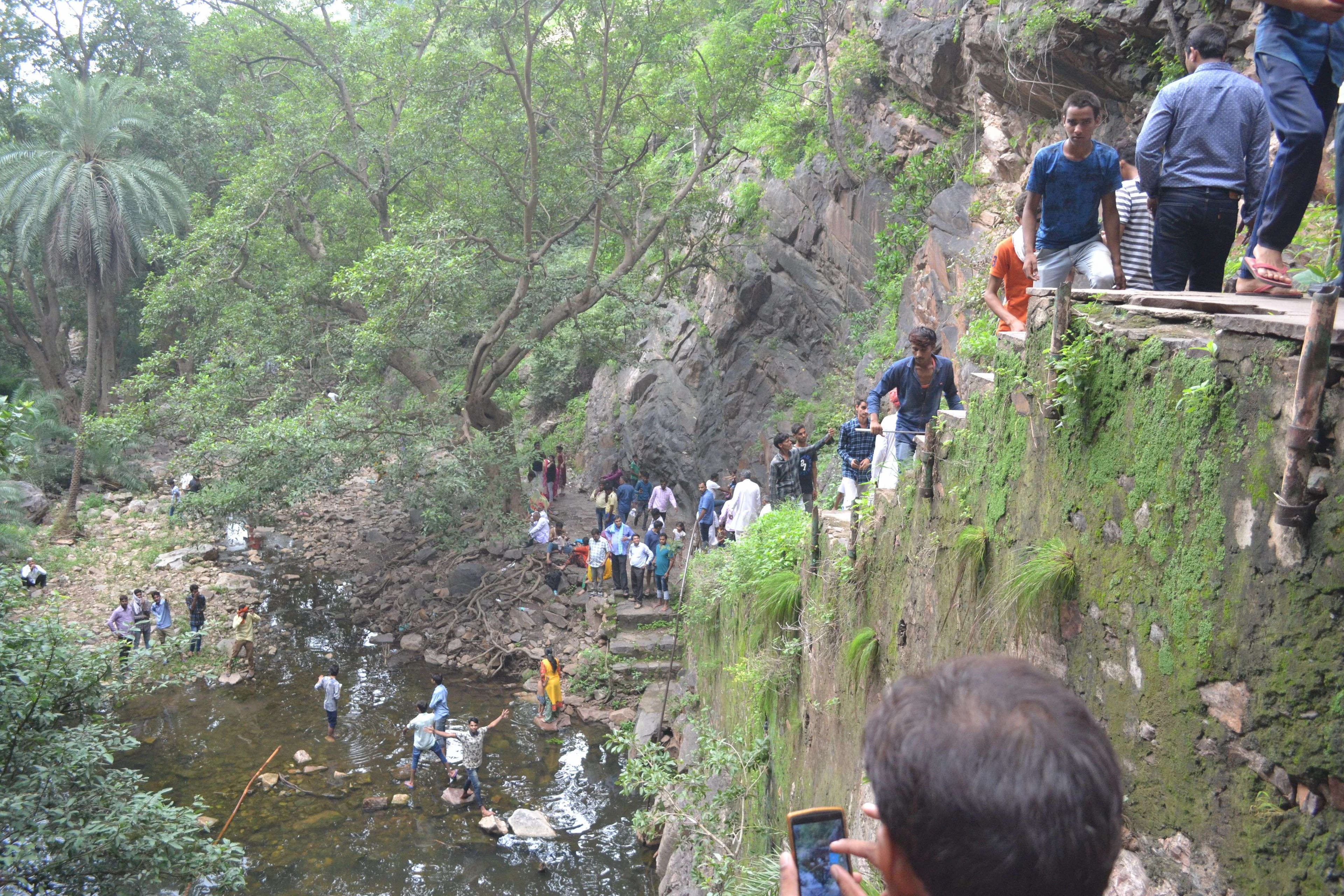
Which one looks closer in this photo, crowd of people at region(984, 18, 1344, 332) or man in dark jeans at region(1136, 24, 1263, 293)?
crowd of people at region(984, 18, 1344, 332)

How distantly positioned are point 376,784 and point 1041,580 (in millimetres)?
10540

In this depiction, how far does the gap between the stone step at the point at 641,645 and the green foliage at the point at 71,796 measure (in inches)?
311

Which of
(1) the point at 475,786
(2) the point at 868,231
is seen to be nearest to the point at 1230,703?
(1) the point at 475,786

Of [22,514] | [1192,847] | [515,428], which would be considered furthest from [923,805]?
[22,514]

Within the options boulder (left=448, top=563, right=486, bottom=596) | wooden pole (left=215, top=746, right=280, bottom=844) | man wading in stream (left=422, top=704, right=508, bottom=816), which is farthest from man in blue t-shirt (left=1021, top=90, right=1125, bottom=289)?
boulder (left=448, top=563, right=486, bottom=596)

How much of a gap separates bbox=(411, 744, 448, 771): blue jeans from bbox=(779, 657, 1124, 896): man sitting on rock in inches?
445

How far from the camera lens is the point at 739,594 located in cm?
852

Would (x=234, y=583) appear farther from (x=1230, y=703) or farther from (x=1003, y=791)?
(x=1003, y=791)

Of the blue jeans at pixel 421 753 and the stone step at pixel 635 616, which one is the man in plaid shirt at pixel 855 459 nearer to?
the blue jeans at pixel 421 753

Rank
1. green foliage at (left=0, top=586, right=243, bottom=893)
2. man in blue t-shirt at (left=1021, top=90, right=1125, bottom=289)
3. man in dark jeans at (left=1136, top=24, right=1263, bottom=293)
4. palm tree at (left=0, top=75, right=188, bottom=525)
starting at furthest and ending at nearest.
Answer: palm tree at (left=0, top=75, right=188, bottom=525) < green foliage at (left=0, top=586, right=243, bottom=893) < man in blue t-shirt at (left=1021, top=90, right=1125, bottom=289) < man in dark jeans at (left=1136, top=24, right=1263, bottom=293)

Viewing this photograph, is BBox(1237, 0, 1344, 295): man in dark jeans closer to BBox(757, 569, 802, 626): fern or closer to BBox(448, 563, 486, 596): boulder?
BBox(757, 569, 802, 626): fern

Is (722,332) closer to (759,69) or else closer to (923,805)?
(759,69)

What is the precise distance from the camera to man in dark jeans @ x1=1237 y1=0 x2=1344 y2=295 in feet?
9.66

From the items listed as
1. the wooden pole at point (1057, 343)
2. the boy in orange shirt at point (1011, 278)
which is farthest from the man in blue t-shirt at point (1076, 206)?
the wooden pole at point (1057, 343)
